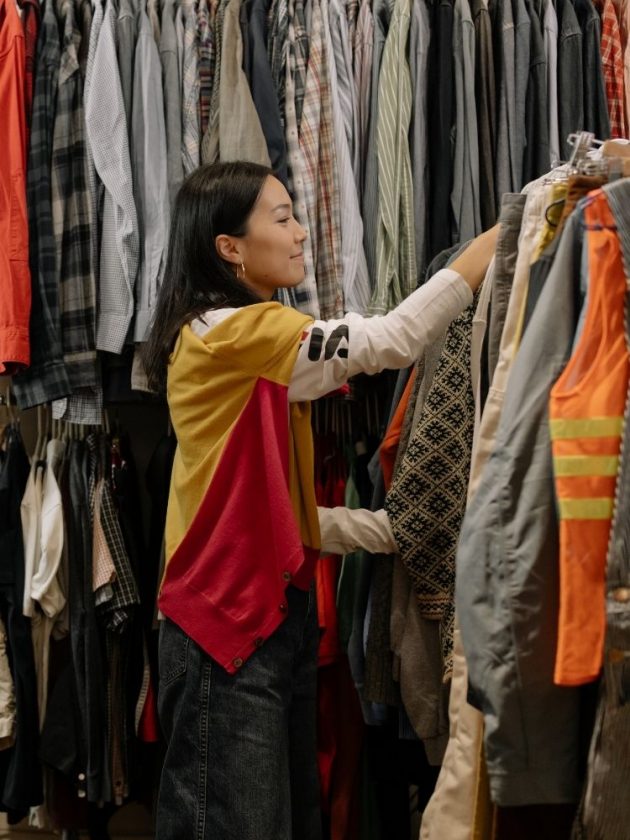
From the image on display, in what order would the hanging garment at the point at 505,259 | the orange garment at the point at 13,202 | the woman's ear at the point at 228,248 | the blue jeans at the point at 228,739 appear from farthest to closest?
1. the orange garment at the point at 13,202
2. the woman's ear at the point at 228,248
3. the blue jeans at the point at 228,739
4. the hanging garment at the point at 505,259

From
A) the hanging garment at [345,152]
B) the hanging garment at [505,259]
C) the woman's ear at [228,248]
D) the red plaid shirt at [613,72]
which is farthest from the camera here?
the red plaid shirt at [613,72]

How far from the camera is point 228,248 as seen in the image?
1.64m

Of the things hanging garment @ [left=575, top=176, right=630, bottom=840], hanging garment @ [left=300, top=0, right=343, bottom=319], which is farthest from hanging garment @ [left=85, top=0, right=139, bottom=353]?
hanging garment @ [left=575, top=176, right=630, bottom=840]

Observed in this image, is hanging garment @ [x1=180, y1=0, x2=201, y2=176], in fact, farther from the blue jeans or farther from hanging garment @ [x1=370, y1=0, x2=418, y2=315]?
the blue jeans

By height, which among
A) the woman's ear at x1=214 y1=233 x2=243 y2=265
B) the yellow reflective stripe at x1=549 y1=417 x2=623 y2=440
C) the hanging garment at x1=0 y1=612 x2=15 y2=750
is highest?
the woman's ear at x1=214 y1=233 x2=243 y2=265

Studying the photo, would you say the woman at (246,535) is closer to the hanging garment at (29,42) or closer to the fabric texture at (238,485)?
the fabric texture at (238,485)

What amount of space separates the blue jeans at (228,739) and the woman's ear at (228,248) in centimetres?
60

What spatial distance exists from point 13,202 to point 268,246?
0.78 metres

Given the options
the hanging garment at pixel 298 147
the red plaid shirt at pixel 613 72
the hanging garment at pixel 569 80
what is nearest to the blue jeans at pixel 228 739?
the hanging garment at pixel 298 147

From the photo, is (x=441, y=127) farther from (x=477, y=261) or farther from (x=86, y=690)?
(x=86, y=690)

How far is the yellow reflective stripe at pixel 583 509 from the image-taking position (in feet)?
3.02

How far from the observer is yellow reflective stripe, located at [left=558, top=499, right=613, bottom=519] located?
92 centimetres

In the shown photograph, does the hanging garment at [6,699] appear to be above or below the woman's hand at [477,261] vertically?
below

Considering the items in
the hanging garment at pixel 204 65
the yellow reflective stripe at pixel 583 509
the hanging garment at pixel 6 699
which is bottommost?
the hanging garment at pixel 6 699
